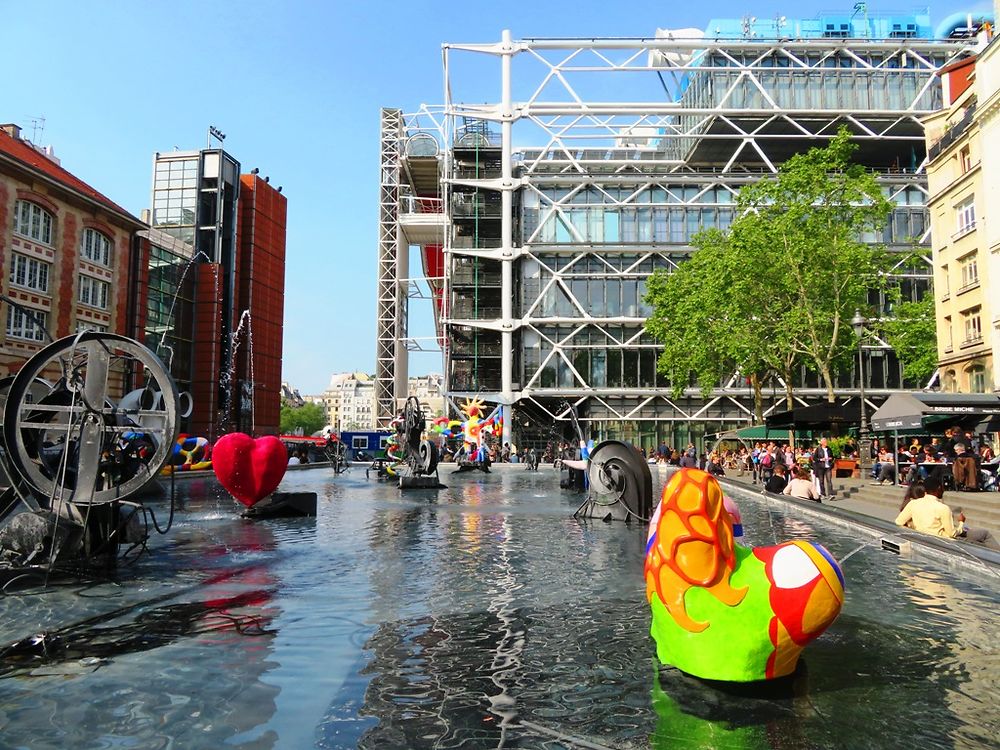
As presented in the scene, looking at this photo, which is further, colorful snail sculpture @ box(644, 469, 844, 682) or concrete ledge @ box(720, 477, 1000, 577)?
concrete ledge @ box(720, 477, 1000, 577)

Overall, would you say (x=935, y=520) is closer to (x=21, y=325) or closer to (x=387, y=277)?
(x=21, y=325)

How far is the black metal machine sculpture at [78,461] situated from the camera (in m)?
8.64

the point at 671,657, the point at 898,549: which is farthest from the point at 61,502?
the point at 898,549

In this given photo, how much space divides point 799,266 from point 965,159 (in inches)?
441

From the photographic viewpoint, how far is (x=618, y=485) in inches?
606

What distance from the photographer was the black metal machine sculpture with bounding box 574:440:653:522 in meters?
15.0

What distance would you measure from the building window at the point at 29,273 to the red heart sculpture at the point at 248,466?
1221 inches

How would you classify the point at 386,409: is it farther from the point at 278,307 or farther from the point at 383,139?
the point at 383,139

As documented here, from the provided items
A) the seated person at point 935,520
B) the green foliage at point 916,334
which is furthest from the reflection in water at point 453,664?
the green foliage at point 916,334

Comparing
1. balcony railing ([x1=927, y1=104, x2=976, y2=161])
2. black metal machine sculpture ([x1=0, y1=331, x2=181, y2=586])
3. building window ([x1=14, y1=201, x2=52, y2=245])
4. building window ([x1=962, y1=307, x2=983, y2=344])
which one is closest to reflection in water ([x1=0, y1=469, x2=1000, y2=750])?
black metal machine sculpture ([x1=0, y1=331, x2=181, y2=586])

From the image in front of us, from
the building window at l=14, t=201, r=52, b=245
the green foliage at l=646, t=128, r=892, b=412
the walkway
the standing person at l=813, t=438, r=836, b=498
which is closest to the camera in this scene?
the walkway

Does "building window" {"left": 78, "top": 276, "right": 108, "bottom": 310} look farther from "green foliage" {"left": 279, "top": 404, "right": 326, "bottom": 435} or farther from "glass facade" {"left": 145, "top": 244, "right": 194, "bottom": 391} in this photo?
"green foliage" {"left": 279, "top": 404, "right": 326, "bottom": 435}

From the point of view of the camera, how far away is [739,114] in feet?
191

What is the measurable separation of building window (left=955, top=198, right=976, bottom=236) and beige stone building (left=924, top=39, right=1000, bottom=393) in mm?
46
